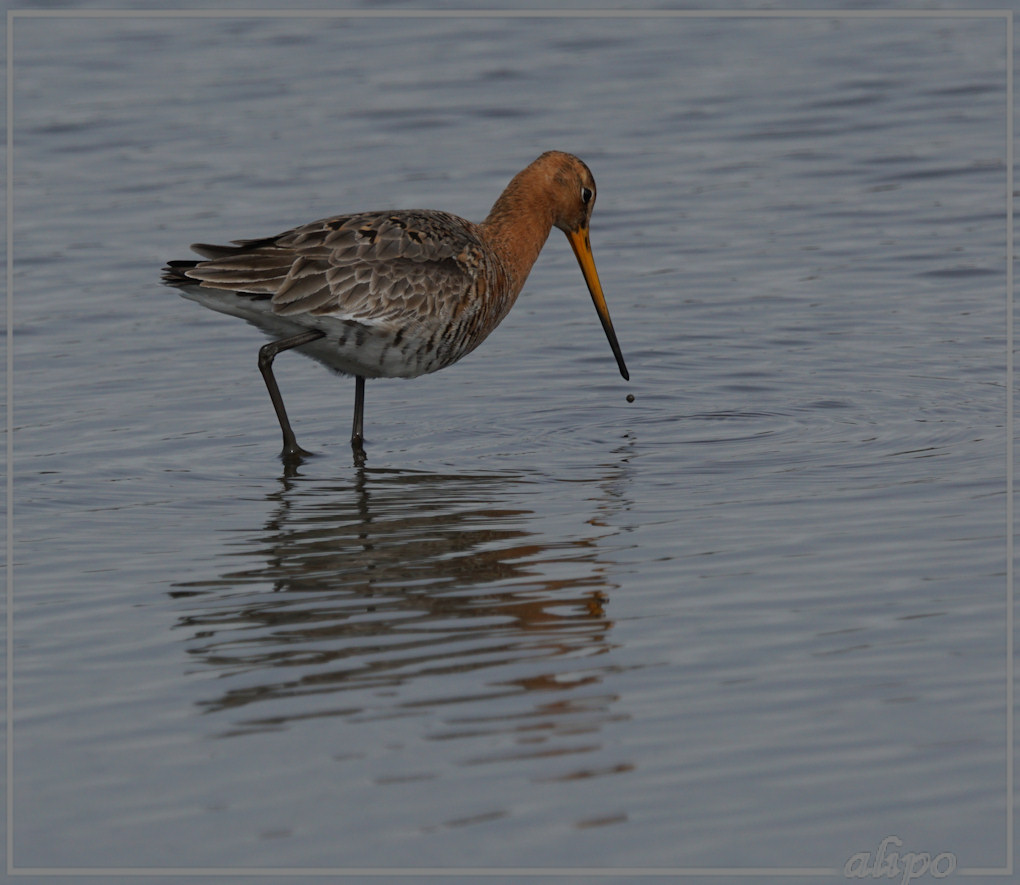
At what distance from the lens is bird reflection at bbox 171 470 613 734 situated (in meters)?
5.11

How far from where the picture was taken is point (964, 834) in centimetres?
420

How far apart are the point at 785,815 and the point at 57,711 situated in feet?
6.92

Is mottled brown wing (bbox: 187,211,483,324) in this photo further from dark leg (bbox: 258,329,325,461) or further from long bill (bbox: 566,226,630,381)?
long bill (bbox: 566,226,630,381)

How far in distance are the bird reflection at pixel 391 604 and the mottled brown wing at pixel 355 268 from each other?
1026 millimetres

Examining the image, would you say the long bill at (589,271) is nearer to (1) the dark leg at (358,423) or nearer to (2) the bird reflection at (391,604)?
(1) the dark leg at (358,423)

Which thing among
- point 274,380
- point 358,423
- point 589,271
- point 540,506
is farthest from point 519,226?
point 540,506

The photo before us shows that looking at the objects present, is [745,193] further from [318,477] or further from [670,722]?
[670,722]

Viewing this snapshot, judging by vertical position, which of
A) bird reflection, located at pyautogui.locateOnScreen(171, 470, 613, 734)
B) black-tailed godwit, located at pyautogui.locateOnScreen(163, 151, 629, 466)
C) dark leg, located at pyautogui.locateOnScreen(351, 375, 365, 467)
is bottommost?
dark leg, located at pyautogui.locateOnScreen(351, 375, 365, 467)

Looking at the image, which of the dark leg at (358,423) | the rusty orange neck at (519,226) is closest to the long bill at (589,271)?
the rusty orange neck at (519,226)

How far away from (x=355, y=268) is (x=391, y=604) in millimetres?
2742

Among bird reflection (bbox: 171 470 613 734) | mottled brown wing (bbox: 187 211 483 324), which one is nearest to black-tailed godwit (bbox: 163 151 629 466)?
mottled brown wing (bbox: 187 211 483 324)

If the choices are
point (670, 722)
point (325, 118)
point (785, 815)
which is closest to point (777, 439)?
point (670, 722)

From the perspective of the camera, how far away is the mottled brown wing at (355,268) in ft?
26.6

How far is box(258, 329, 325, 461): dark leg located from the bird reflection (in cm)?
72
